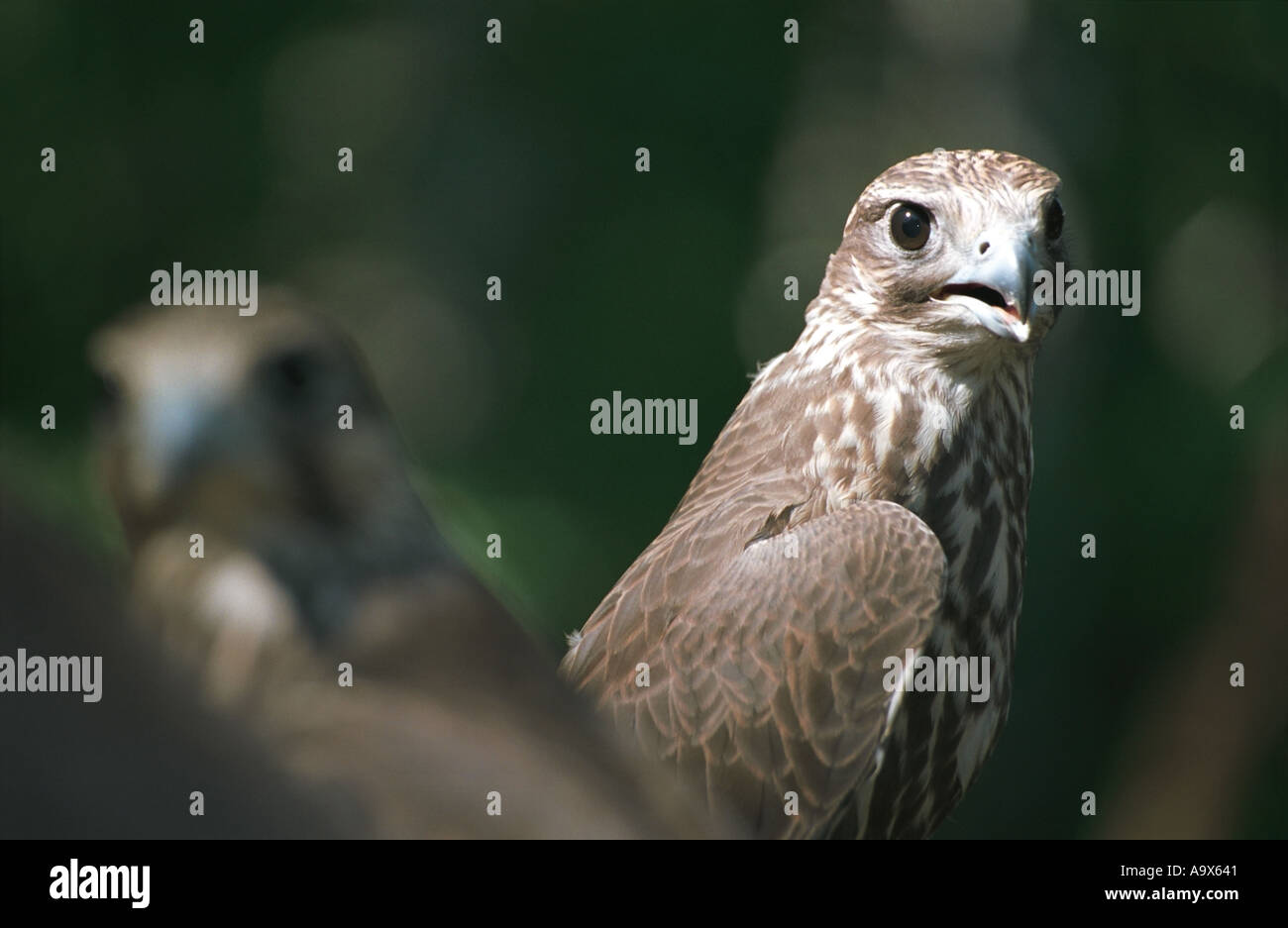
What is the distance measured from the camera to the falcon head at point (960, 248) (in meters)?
3.13

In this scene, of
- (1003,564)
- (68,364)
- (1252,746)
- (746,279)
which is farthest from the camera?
(746,279)

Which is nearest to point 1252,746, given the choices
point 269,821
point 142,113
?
point 269,821

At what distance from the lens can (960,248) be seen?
324cm

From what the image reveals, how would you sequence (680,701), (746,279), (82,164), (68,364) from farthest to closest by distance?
1. (746,279)
2. (82,164)
3. (68,364)
4. (680,701)

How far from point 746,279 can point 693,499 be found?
4.63 m

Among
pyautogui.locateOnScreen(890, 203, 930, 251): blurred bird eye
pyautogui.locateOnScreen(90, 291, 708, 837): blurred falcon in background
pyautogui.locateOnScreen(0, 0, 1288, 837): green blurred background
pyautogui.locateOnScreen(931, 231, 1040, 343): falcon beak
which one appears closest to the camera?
pyautogui.locateOnScreen(90, 291, 708, 837): blurred falcon in background

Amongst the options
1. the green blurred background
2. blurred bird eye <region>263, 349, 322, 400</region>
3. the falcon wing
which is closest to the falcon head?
the falcon wing

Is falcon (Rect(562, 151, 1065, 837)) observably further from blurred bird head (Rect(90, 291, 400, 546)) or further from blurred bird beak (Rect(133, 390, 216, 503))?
blurred bird beak (Rect(133, 390, 216, 503))

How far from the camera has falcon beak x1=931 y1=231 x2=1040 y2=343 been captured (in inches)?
121

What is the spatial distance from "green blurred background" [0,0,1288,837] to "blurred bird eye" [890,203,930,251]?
11.8 ft

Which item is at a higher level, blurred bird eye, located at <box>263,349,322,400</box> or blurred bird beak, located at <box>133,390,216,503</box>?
blurred bird eye, located at <box>263,349,322,400</box>

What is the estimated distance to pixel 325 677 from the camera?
1.74 metres

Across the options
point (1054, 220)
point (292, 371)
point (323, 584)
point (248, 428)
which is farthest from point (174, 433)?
point (1054, 220)

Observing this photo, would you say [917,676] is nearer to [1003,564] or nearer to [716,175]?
[1003,564]
